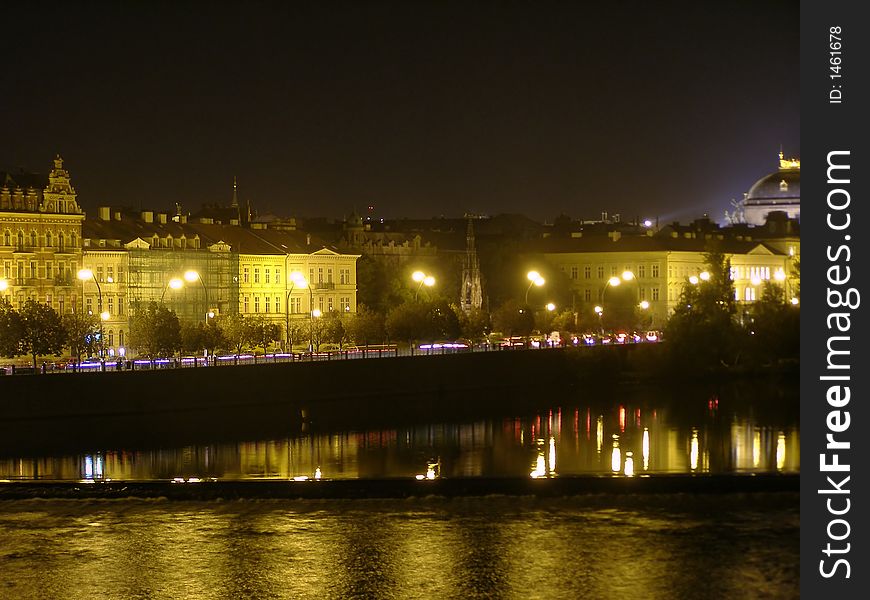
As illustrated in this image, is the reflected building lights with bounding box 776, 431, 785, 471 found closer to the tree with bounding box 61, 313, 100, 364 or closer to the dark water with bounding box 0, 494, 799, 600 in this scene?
the dark water with bounding box 0, 494, 799, 600

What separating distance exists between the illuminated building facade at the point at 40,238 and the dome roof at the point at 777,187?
102864 millimetres

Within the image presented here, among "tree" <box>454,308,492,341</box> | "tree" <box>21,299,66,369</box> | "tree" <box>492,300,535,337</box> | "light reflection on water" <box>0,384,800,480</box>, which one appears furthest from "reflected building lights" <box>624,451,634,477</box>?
"tree" <box>492,300,535,337</box>

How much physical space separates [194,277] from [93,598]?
175ft

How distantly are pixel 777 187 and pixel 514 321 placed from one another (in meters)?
81.0

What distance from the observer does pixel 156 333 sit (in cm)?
6794

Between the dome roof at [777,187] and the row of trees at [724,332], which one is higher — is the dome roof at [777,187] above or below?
above

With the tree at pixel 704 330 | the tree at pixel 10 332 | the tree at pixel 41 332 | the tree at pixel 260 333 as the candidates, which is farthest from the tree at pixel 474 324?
the tree at pixel 10 332

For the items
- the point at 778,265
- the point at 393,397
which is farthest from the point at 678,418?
the point at 778,265

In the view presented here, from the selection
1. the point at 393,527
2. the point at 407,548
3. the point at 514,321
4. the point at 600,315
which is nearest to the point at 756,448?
the point at 393,527

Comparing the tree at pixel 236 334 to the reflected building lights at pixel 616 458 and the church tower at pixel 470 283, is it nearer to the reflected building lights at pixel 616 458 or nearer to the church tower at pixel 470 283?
the reflected building lights at pixel 616 458

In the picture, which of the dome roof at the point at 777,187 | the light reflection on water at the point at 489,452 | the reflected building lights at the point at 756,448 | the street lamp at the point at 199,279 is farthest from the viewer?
the dome roof at the point at 777,187

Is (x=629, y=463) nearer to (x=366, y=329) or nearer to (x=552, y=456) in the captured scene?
(x=552, y=456)

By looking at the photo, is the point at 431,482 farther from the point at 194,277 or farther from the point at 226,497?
the point at 194,277

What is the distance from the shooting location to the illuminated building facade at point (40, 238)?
72.6 metres
